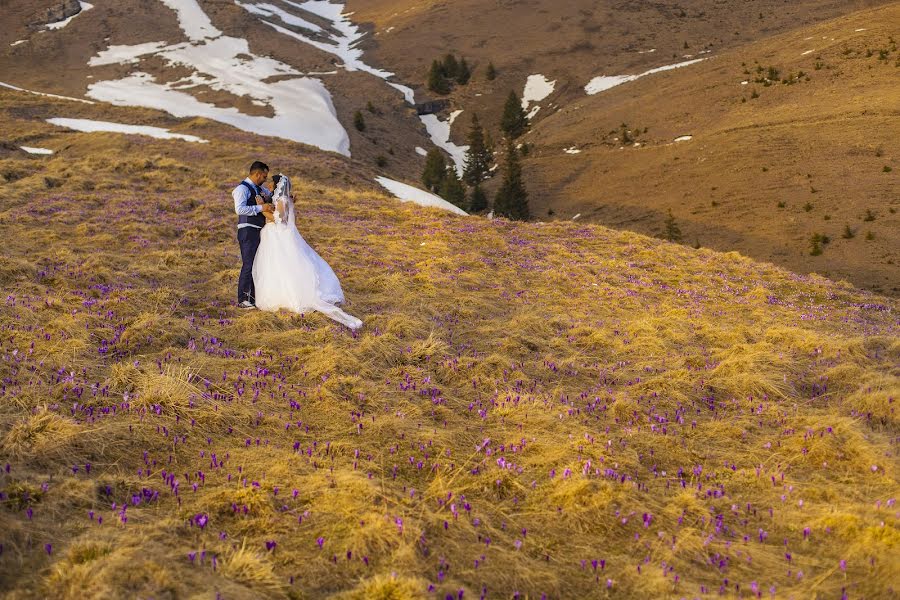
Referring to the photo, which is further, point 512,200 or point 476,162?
point 476,162

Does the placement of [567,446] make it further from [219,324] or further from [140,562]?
[219,324]

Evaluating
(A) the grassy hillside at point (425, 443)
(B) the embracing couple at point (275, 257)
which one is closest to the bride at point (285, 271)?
(B) the embracing couple at point (275, 257)

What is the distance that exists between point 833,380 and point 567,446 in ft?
15.3

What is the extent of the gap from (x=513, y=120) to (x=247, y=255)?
72680 millimetres

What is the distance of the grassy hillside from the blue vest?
5.24 feet

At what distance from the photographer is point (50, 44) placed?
85000mm

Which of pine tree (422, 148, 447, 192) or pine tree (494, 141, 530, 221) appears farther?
pine tree (422, 148, 447, 192)

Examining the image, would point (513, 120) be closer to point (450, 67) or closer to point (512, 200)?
point (450, 67)

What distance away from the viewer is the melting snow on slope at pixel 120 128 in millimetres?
35344

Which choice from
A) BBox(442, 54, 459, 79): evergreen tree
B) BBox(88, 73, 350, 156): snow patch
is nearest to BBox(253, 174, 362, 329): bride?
BBox(88, 73, 350, 156): snow patch

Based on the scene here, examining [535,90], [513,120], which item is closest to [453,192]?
[513,120]

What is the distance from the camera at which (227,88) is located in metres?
65.2

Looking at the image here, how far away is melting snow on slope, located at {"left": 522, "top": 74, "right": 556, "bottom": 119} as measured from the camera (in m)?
86.1

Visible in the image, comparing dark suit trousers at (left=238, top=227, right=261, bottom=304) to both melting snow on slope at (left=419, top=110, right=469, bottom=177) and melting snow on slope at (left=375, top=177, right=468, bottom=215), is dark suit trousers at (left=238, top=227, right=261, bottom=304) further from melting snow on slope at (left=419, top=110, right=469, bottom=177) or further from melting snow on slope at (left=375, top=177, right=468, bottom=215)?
melting snow on slope at (left=419, top=110, right=469, bottom=177)
